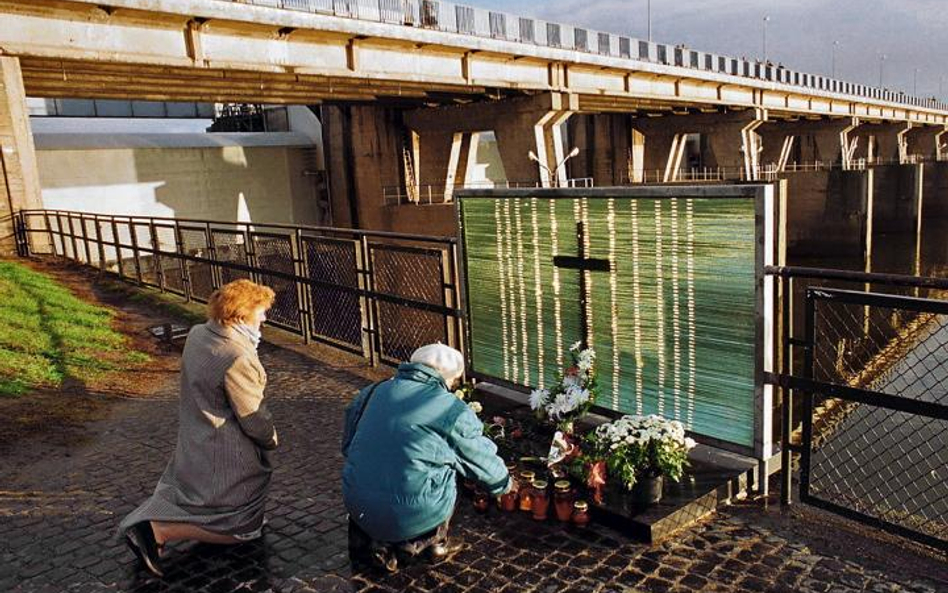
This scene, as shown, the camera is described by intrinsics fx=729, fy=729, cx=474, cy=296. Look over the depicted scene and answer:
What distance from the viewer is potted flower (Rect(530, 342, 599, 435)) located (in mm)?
5402

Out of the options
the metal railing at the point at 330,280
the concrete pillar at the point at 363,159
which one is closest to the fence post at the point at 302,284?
the metal railing at the point at 330,280

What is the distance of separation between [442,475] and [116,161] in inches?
1166

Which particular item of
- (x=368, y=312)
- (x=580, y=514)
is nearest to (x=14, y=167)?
(x=368, y=312)

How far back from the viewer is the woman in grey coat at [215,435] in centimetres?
420

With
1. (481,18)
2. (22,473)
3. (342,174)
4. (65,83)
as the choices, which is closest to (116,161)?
(65,83)

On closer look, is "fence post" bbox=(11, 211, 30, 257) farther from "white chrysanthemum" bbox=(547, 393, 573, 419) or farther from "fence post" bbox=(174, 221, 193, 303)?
"white chrysanthemum" bbox=(547, 393, 573, 419)

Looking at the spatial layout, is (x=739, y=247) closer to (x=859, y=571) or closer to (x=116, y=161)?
(x=859, y=571)

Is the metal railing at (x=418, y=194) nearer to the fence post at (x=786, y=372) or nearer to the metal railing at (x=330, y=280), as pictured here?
the metal railing at (x=330, y=280)

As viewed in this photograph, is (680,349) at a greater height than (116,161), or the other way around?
(116,161)

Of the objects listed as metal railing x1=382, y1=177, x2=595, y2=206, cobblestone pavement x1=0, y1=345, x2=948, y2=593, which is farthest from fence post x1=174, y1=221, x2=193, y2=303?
metal railing x1=382, y1=177, x2=595, y2=206

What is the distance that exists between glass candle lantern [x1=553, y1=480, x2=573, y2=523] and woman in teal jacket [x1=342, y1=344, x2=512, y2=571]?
2.21ft

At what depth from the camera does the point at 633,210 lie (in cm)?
542

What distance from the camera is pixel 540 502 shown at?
4762 mm

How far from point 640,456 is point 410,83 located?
20602 millimetres
